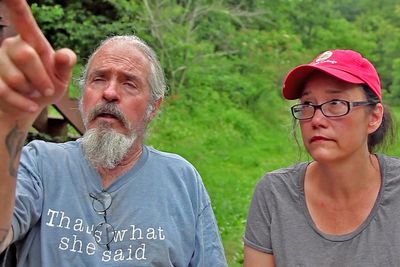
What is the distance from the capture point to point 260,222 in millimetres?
2273

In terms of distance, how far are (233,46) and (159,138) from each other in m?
4.93

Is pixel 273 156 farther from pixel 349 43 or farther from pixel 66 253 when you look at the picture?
pixel 66 253

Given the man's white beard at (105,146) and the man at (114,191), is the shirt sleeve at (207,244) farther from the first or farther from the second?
the man's white beard at (105,146)

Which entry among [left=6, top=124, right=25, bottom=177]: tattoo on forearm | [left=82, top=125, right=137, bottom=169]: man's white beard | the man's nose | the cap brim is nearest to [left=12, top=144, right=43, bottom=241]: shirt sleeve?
[left=82, top=125, right=137, bottom=169]: man's white beard

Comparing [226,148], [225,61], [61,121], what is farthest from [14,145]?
[225,61]

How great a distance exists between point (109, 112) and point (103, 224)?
424 millimetres

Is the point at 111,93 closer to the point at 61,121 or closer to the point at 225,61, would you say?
the point at 61,121

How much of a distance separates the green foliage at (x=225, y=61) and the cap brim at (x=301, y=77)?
3.06 metres

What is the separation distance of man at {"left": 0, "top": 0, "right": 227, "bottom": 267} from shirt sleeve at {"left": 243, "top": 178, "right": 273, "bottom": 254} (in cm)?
21

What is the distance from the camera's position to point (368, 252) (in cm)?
210

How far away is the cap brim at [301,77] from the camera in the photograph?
2.09 m

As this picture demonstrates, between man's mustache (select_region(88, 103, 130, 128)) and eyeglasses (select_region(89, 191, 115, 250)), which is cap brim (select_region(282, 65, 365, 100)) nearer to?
man's mustache (select_region(88, 103, 130, 128))

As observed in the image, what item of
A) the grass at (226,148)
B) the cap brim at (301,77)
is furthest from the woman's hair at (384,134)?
the grass at (226,148)

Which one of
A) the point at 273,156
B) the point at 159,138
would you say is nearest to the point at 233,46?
the point at 273,156
